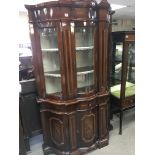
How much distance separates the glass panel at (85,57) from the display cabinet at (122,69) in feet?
1.93

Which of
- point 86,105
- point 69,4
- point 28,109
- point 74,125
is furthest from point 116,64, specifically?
point 28,109

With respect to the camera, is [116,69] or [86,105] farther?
[116,69]

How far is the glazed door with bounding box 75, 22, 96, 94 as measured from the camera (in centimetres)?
209

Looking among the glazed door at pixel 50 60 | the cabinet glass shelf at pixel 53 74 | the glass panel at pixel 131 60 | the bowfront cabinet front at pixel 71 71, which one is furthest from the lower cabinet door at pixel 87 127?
the glass panel at pixel 131 60

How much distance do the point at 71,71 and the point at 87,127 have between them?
32.0 inches

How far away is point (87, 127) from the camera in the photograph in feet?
7.55

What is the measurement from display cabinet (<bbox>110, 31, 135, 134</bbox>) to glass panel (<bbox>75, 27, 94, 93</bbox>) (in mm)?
588

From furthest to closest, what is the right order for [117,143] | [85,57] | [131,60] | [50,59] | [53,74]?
[131,60] → [117,143] → [85,57] → [50,59] → [53,74]

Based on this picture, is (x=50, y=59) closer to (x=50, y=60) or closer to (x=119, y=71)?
(x=50, y=60)

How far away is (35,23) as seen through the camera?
1984 mm
